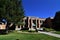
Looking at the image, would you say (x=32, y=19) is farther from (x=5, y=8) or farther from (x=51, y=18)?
(x=5, y=8)

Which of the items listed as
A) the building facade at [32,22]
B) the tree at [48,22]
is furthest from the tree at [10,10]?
the tree at [48,22]

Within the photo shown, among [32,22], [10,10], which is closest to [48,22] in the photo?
[32,22]

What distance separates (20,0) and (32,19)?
24.9 metres

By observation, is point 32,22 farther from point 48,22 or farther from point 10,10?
point 10,10

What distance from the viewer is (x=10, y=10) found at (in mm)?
32219

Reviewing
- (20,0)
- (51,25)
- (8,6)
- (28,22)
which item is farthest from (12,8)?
(51,25)

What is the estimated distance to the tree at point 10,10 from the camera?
31253mm

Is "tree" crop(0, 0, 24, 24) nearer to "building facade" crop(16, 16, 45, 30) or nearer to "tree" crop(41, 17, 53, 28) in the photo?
"building facade" crop(16, 16, 45, 30)

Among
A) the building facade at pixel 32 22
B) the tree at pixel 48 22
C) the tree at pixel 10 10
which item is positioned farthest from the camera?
the tree at pixel 48 22

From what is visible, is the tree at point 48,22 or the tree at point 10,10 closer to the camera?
the tree at point 10,10

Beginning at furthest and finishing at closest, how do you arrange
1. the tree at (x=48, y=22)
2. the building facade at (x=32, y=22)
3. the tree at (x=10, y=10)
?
the tree at (x=48, y=22), the building facade at (x=32, y=22), the tree at (x=10, y=10)

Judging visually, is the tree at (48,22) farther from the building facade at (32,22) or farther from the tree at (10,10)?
the tree at (10,10)

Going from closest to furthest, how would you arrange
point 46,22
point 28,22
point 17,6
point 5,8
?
point 5,8, point 17,6, point 28,22, point 46,22

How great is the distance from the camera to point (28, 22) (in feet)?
193
